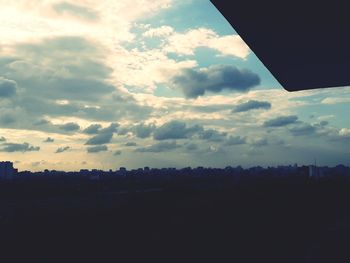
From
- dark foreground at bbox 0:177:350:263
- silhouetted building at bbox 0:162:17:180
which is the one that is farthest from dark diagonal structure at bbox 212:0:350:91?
silhouetted building at bbox 0:162:17:180

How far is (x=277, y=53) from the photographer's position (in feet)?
12.7

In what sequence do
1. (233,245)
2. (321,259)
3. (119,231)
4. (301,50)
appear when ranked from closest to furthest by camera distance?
(301,50)
(321,259)
(233,245)
(119,231)

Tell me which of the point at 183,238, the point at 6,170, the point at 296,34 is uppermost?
the point at 6,170

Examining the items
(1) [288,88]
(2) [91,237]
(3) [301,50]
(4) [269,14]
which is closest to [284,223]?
(2) [91,237]

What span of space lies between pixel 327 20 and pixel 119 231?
43.6ft

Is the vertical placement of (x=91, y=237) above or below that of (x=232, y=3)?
below

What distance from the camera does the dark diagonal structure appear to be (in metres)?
2.80

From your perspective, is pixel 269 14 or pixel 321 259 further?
pixel 321 259

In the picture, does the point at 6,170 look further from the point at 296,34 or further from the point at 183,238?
the point at 296,34

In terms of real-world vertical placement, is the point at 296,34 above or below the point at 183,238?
above

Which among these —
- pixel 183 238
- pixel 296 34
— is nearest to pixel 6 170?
pixel 183 238

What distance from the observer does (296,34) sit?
3.40 meters

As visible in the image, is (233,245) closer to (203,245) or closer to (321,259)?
(203,245)

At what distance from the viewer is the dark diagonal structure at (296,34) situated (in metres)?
2.80
